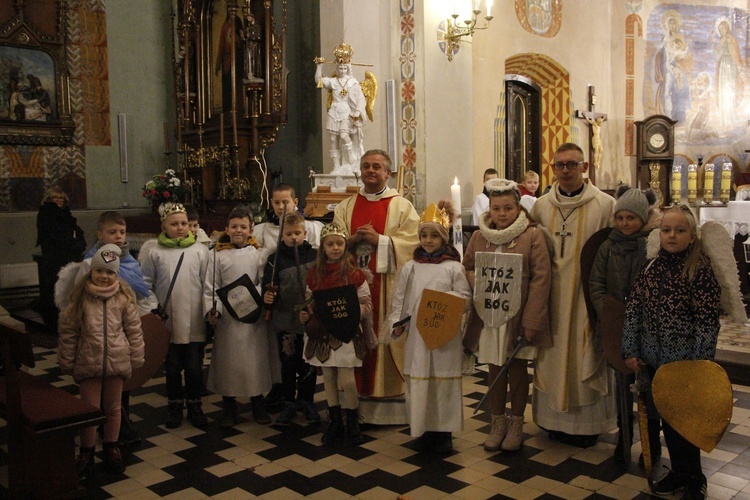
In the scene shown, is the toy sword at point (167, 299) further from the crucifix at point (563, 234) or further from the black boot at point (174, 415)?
the crucifix at point (563, 234)

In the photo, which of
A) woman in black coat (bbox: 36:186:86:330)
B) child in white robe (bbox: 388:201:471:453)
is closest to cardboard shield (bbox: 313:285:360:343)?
child in white robe (bbox: 388:201:471:453)

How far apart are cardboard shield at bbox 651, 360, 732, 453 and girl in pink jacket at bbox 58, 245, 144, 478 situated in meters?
2.84

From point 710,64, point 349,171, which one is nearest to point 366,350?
point 349,171

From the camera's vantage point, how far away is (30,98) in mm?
11242

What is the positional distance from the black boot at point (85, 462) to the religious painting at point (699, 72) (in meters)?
13.4

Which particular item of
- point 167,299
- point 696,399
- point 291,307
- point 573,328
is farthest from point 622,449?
point 167,299

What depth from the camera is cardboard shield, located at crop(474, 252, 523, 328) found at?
4.13m

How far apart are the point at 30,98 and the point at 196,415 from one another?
8362mm

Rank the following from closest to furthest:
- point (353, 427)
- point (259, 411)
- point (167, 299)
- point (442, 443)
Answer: point (442, 443) < point (353, 427) < point (167, 299) < point (259, 411)

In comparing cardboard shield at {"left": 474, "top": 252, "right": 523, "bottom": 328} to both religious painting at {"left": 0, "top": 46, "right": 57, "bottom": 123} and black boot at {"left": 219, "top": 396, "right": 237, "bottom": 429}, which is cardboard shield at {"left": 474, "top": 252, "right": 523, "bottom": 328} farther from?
religious painting at {"left": 0, "top": 46, "right": 57, "bottom": 123}

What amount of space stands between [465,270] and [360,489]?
146 cm

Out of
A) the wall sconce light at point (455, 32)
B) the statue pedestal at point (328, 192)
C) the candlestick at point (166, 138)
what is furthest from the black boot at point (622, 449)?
the candlestick at point (166, 138)

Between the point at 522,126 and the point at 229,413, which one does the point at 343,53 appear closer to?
the point at 229,413

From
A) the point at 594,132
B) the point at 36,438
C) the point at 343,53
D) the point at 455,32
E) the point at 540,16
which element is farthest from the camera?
the point at 594,132
